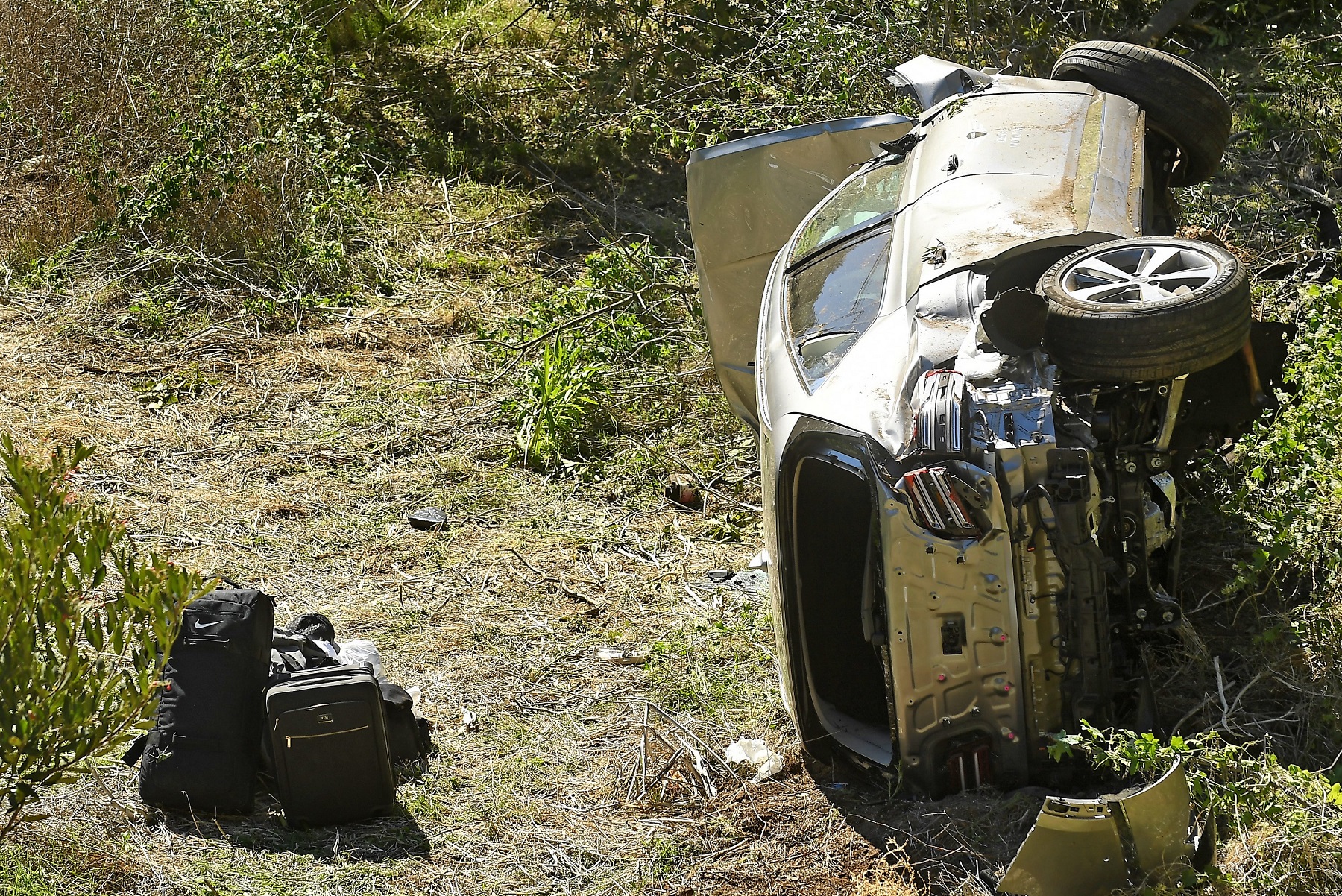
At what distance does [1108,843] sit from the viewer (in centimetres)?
314

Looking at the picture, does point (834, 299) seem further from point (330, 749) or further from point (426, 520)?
point (426, 520)

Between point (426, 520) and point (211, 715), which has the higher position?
point (211, 715)

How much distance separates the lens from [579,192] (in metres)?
9.45

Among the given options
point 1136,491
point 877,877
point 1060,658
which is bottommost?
point 877,877

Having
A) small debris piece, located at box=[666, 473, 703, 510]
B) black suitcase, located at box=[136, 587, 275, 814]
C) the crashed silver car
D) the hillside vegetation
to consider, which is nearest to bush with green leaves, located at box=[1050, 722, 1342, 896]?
the hillside vegetation

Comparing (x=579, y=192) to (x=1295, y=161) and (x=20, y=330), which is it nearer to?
(x=20, y=330)

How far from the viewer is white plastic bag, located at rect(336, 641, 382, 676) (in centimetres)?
482

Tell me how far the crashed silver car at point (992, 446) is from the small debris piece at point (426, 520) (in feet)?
6.88

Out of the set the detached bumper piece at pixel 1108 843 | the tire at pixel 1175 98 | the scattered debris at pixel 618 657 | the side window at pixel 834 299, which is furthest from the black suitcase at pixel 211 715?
the tire at pixel 1175 98

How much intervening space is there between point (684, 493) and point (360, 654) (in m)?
1.95

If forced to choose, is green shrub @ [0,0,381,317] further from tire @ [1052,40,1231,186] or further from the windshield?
tire @ [1052,40,1231,186]

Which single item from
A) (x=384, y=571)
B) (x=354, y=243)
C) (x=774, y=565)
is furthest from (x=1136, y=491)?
(x=354, y=243)

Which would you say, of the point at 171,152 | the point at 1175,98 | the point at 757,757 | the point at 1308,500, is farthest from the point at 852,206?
the point at 171,152

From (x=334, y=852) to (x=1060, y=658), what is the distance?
7.61 ft
